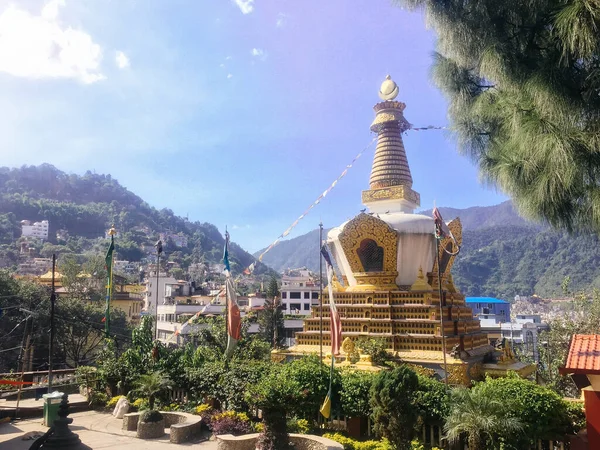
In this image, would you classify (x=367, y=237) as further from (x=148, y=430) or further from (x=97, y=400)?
(x=97, y=400)

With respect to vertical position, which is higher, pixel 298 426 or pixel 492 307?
pixel 492 307

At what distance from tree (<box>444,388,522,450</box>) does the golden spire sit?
1132 centimetres

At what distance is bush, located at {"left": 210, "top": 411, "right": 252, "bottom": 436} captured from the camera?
11844 mm

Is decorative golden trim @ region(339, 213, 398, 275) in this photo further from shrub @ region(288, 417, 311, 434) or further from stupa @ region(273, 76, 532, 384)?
shrub @ region(288, 417, 311, 434)

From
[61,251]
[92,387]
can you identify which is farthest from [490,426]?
→ [61,251]

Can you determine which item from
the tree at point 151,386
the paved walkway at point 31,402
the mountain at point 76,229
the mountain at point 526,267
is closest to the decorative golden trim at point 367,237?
the tree at point 151,386

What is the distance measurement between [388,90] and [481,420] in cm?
1602

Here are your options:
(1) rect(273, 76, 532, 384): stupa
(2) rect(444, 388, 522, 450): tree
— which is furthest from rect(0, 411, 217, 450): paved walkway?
(1) rect(273, 76, 532, 384): stupa

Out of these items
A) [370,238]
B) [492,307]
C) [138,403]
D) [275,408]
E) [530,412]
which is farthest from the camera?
[492,307]

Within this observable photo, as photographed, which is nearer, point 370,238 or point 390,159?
point 370,238

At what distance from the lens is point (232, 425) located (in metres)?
11.9

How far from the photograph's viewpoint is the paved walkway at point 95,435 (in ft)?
36.9

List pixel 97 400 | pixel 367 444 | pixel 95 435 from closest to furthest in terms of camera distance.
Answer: pixel 367 444 < pixel 95 435 < pixel 97 400

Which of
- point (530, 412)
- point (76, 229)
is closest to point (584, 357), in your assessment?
point (530, 412)
